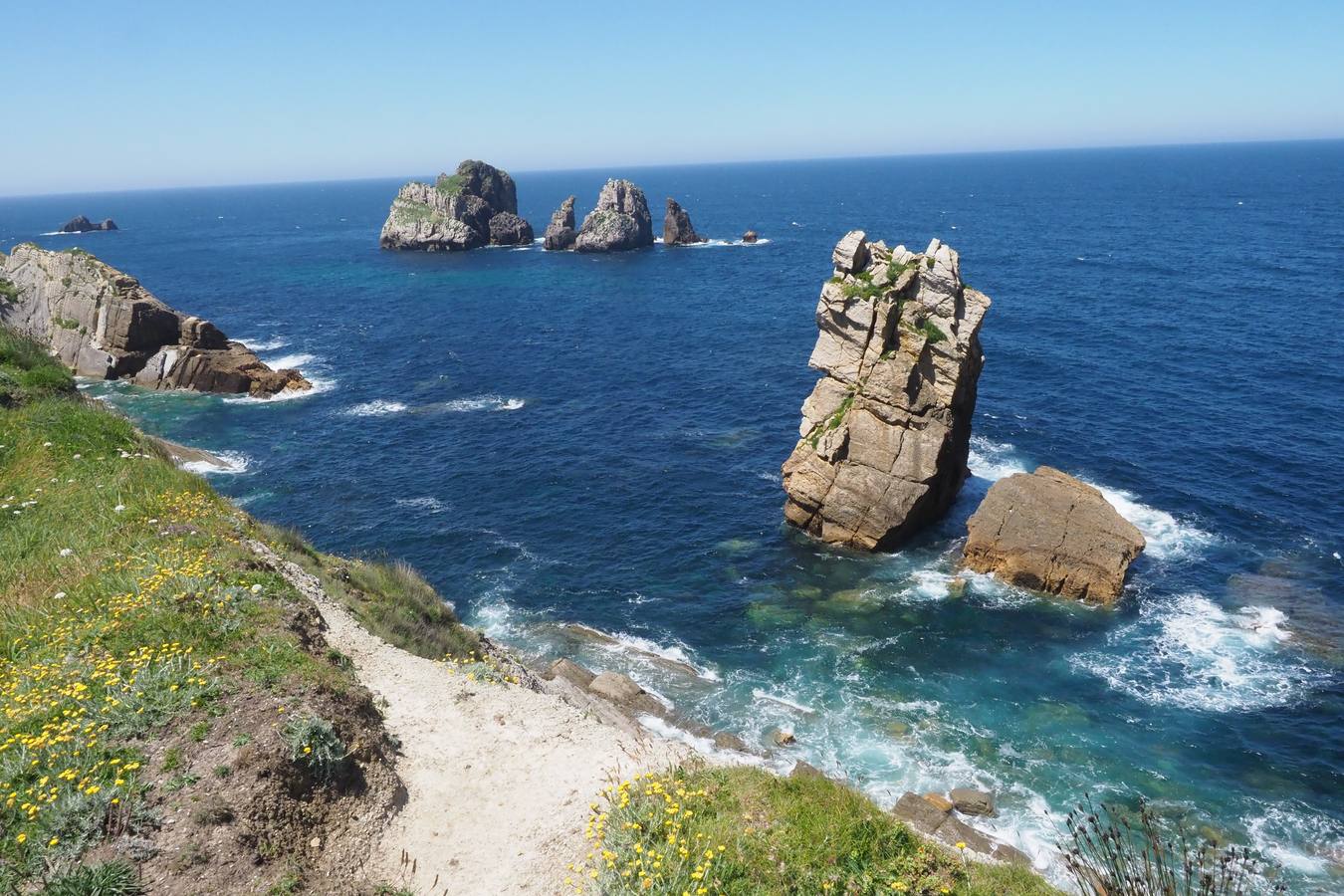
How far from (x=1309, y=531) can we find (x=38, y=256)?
386 feet

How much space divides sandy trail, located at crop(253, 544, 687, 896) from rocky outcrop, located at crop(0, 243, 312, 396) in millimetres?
63598

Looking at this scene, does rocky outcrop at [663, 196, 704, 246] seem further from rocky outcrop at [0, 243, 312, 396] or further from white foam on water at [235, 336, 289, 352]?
rocky outcrop at [0, 243, 312, 396]

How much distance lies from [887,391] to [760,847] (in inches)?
1357

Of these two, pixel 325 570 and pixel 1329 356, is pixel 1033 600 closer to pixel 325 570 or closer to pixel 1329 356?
pixel 325 570

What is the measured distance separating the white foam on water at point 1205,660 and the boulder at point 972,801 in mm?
10745

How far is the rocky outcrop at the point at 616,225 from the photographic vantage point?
159m

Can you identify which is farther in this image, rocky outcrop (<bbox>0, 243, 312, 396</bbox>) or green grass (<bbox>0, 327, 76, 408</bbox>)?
rocky outcrop (<bbox>0, 243, 312, 396</bbox>)

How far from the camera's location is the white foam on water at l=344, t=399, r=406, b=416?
7294cm

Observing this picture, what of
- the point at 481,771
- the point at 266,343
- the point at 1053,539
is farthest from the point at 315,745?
the point at 266,343

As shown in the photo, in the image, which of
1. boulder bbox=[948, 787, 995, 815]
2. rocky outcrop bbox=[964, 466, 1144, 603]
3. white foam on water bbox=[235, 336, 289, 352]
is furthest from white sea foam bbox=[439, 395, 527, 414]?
boulder bbox=[948, 787, 995, 815]

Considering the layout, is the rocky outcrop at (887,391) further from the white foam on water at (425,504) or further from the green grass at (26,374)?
the green grass at (26,374)

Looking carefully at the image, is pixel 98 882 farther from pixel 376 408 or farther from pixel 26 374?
pixel 376 408

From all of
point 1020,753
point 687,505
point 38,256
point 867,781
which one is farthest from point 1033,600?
point 38,256

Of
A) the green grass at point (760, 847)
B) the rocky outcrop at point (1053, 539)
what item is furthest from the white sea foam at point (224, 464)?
the rocky outcrop at point (1053, 539)
